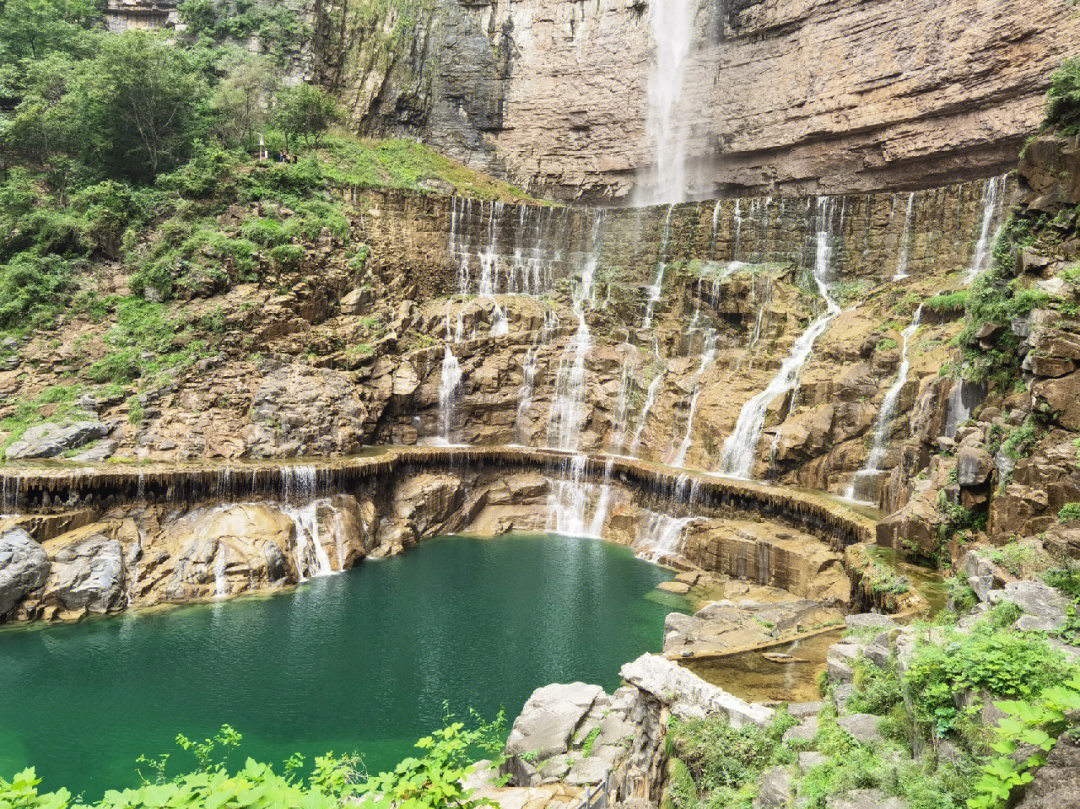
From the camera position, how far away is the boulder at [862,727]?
20.5 ft

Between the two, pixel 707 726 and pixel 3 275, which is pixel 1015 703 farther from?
pixel 3 275

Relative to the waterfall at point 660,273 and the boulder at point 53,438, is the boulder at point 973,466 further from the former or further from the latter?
the boulder at point 53,438

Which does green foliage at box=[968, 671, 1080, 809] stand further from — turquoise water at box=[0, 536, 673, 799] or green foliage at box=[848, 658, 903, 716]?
turquoise water at box=[0, 536, 673, 799]

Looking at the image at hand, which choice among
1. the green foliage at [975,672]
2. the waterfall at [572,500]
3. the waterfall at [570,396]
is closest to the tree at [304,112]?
the waterfall at [570,396]

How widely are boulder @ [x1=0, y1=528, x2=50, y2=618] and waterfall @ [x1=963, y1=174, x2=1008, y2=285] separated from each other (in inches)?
1110

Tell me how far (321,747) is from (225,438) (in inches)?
486

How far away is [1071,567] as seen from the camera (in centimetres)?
773

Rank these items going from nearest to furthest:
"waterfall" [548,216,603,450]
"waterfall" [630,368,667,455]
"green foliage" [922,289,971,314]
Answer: "green foliage" [922,289,971,314] < "waterfall" [630,368,667,455] < "waterfall" [548,216,603,450]

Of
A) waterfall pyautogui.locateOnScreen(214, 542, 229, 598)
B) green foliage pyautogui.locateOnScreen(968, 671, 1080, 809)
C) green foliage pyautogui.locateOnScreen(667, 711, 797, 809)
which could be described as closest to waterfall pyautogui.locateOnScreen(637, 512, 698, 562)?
waterfall pyautogui.locateOnScreen(214, 542, 229, 598)

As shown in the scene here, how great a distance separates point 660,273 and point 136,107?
2264cm

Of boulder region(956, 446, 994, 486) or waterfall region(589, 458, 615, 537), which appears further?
waterfall region(589, 458, 615, 537)

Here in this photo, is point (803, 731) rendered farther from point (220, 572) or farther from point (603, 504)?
point (603, 504)

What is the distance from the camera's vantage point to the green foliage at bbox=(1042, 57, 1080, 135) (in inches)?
484

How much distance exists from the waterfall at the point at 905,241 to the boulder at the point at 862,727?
863 inches
